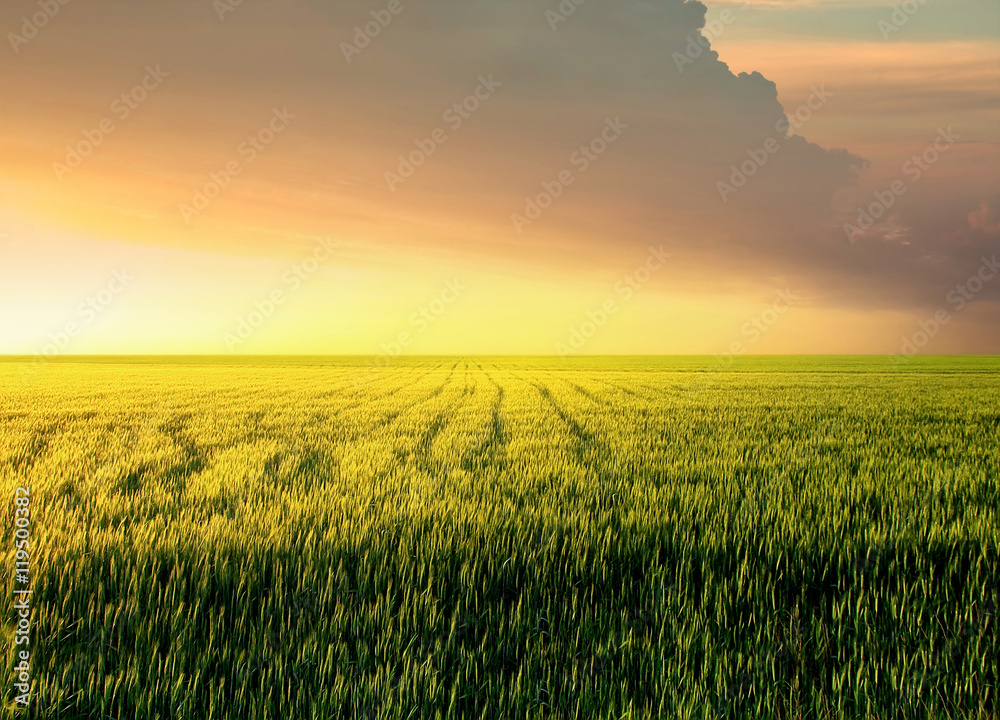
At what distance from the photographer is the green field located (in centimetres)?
249

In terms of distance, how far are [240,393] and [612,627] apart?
64.5ft

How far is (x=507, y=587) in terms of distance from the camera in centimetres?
353

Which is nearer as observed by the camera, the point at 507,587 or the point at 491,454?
the point at 507,587

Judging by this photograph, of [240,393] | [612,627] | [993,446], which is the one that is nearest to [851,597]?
[612,627]

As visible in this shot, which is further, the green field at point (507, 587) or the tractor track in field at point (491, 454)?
the tractor track in field at point (491, 454)

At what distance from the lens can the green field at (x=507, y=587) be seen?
2.49 meters

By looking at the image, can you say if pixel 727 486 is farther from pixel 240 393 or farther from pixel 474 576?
pixel 240 393

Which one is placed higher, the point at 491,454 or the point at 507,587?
the point at 491,454

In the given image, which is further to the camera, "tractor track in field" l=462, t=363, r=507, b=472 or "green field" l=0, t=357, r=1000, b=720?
"tractor track in field" l=462, t=363, r=507, b=472

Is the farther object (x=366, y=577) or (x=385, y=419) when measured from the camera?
(x=385, y=419)

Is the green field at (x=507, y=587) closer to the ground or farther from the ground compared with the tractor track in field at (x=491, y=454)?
closer to the ground

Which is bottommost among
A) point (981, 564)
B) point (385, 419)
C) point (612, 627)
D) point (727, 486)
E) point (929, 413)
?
point (612, 627)

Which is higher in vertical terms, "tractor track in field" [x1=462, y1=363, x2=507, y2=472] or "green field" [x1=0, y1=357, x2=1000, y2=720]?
"tractor track in field" [x1=462, y1=363, x2=507, y2=472]

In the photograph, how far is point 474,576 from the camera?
3453 mm
